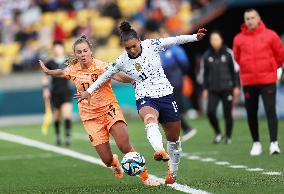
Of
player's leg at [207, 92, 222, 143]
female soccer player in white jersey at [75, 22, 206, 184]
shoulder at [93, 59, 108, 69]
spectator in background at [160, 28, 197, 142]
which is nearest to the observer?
female soccer player in white jersey at [75, 22, 206, 184]

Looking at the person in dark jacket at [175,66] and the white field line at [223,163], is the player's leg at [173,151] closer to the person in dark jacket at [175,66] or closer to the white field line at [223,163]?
the white field line at [223,163]

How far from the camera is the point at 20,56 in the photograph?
3250cm

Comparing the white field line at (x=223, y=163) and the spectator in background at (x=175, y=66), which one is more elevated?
the spectator in background at (x=175, y=66)

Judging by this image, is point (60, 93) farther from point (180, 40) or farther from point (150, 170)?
point (180, 40)

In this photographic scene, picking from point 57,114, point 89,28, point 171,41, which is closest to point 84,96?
point 171,41

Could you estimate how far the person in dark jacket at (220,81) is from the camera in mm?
18688

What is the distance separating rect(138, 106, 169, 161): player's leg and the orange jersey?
999 mm

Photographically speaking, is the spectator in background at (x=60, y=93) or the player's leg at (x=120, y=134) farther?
the spectator in background at (x=60, y=93)

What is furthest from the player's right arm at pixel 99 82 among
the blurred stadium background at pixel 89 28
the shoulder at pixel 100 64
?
the blurred stadium background at pixel 89 28

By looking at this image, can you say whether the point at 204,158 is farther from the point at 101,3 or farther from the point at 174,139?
the point at 101,3

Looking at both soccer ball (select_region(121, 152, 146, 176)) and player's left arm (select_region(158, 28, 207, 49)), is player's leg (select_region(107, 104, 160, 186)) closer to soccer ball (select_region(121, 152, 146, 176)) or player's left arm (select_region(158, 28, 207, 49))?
soccer ball (select_region(121, 152, 146, 176))

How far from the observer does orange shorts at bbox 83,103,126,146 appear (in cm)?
1176

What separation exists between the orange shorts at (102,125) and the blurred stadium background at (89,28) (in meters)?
17.0

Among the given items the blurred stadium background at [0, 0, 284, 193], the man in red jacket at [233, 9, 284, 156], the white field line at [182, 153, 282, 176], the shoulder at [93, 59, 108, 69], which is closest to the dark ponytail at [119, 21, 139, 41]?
the shoulder at [93, 59, 108, 69]
